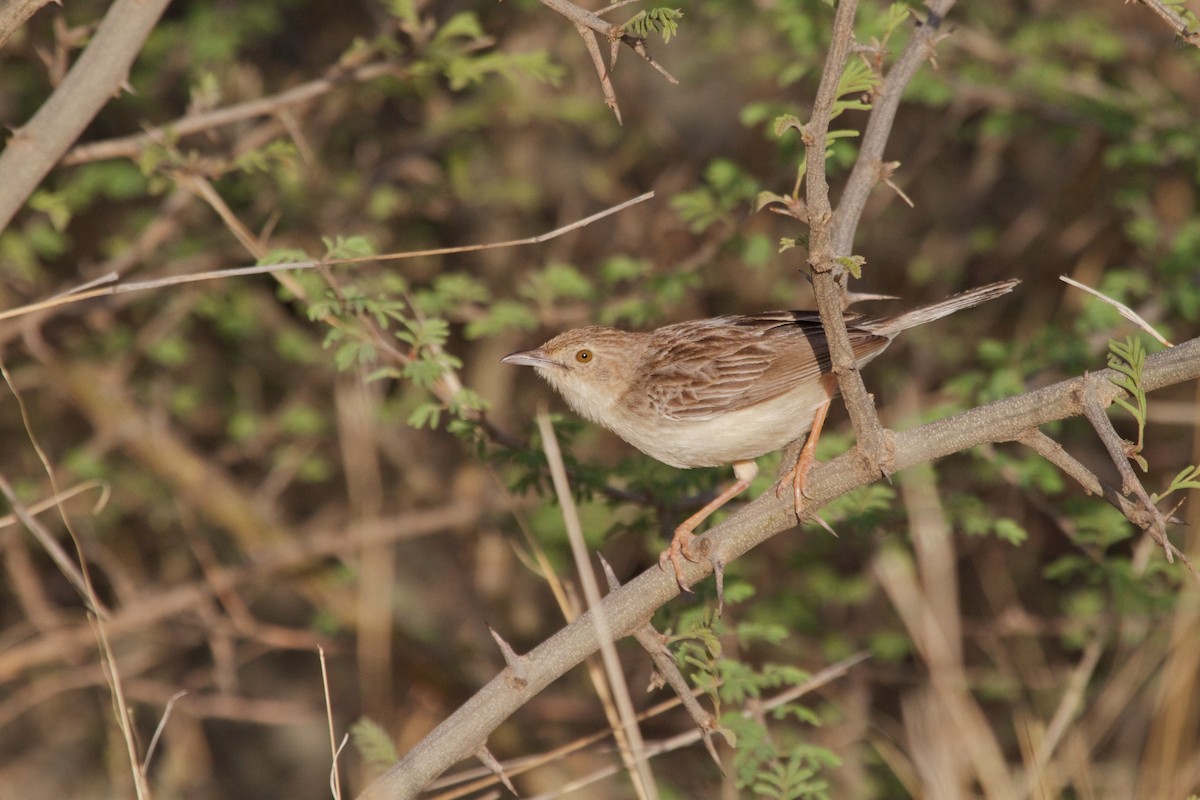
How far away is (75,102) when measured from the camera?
402cm

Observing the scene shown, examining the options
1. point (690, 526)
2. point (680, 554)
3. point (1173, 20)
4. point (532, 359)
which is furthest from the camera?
point (532, 359)

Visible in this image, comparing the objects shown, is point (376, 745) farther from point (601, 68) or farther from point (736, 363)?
point (601, 68)

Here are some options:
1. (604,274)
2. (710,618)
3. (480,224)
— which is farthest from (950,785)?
(480,224)

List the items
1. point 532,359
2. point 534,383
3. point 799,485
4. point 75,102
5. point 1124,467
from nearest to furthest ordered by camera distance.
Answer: point 1124,467 → point 799,485 → point 75,102 → point 532,359 → point 534,383

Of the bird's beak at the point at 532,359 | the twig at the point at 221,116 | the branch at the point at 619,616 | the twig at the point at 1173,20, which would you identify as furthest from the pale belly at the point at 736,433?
the twig at the point at 221,116

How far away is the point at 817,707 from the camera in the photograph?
6.87 metres

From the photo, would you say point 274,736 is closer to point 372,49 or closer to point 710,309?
point 710,309

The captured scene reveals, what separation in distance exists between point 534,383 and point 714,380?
3626 millimetres

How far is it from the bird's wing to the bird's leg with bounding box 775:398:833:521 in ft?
0.53

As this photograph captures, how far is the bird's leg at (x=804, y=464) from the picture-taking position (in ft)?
11.2

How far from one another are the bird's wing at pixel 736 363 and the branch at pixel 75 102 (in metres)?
2.21

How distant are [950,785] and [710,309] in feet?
12.5

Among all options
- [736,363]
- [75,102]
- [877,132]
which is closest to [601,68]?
[877,132]

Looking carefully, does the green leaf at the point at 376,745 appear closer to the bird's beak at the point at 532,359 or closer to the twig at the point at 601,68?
the bird's beak at the point at 532,359
